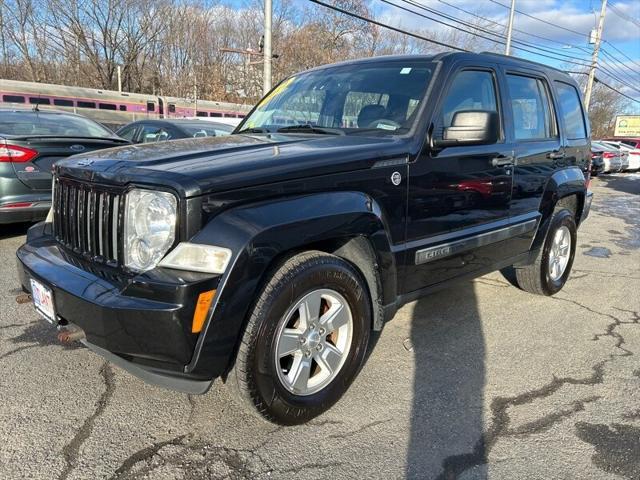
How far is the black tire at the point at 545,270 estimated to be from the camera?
4646 mm

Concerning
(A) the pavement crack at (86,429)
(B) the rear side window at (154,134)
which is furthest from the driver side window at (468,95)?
(B) the rear side window at (154,134)

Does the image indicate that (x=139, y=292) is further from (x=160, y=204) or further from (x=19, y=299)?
(x=19, y=299)

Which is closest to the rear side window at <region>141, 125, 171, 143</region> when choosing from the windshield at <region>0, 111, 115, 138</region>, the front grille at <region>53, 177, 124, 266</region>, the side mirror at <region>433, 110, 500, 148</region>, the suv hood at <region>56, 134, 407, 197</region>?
the windshield at <region>0, 111, 115, 138</region>

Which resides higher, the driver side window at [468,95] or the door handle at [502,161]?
the driver side window at [468,95]

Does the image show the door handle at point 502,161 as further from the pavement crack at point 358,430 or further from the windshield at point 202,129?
the windshield at point 202,129

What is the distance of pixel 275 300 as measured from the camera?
94.3 inches

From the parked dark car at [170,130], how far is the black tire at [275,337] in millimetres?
6022

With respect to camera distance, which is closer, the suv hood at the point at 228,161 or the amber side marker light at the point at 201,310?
the amber side marker light at the point at 201,310

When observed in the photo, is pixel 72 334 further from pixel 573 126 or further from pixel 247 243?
pixel 573 126

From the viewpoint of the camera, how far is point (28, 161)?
5.51 metres

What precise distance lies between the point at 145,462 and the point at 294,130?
2.22m

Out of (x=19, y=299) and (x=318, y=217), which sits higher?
(x=318, y=217)

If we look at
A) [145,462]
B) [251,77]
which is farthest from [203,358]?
[251,77]

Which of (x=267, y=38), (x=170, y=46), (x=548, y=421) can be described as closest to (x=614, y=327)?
(x=548, y=421)
